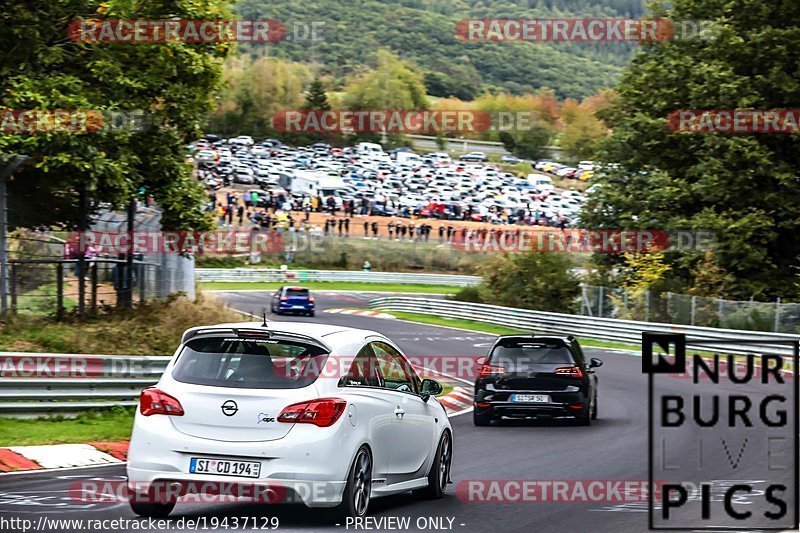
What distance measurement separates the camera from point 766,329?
35750 millimetres

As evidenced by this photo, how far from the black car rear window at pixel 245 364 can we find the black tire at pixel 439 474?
90.6 inches

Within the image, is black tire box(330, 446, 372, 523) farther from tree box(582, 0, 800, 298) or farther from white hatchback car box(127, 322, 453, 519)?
tree box(582, 0, 800, 298)

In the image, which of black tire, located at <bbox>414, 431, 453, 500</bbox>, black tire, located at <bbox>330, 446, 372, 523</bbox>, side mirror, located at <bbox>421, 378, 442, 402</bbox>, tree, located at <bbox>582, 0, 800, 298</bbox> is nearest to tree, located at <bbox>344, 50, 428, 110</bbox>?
tree, located at <bbox>582, 0, 800, 298</bbox>

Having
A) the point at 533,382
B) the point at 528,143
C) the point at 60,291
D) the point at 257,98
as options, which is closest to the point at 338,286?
the point at 60,291

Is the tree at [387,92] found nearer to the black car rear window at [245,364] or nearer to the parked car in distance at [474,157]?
the parked car in distance at [474,157]

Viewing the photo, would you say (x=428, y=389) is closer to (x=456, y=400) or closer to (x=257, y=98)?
(x=456, y=400)

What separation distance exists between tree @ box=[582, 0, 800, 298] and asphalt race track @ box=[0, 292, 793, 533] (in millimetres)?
20362

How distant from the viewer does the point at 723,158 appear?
145 ft

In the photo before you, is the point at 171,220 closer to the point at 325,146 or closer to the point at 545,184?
the point at 545,184

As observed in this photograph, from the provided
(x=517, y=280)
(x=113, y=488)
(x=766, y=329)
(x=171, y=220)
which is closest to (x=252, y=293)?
(x=517, y=280)

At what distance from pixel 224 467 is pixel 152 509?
80cm

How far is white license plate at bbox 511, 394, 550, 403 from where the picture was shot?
61.1 feet

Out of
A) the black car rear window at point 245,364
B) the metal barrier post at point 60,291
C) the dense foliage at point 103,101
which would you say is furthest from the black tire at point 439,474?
the metal barrier post at point 60,291

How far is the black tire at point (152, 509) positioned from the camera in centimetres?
912
